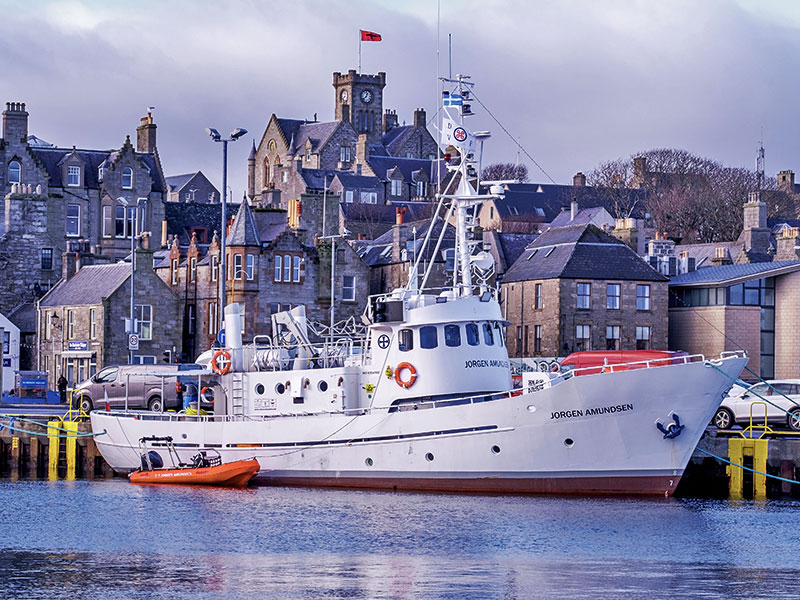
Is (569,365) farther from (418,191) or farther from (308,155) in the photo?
(308,155)

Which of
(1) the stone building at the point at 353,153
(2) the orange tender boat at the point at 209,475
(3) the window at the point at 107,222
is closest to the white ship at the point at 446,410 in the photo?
(2) the orange tender boat at the point at 209,475

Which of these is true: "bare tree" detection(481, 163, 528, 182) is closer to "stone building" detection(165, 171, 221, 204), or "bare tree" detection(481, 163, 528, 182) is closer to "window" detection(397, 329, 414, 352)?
"stone building" detection(165, 171, 221, 204)

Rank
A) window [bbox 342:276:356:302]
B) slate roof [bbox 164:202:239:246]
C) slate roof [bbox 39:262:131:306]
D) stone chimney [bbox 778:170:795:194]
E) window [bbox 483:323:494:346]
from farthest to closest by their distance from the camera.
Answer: stone chimney [bbox 778:170:795:194]
slate roof [bbox 164:202:239:246]
window [bbox 342:276:356:302]
slate roof [bbox 39:262:131:306]
window [bbox 483:323:494:346]

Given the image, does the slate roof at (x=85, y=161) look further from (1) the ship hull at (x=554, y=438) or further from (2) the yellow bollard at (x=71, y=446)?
(1) the ship hull at (x=554, y=438)

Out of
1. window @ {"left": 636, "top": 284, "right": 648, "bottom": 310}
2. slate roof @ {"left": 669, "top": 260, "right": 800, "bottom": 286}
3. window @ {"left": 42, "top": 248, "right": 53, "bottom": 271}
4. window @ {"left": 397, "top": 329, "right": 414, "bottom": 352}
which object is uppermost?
window @ {"left": 42, "top": 248, "right": 53, "bottom": 271}

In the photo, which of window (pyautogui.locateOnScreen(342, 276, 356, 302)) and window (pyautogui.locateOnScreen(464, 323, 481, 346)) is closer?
window (pyautogui.locateOnScreen(464, 323, 481, 346))

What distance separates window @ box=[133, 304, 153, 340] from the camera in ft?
252

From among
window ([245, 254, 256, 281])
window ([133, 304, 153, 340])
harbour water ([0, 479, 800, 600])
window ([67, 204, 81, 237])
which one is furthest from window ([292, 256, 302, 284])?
harbour water ([0, 479, 800, 600])

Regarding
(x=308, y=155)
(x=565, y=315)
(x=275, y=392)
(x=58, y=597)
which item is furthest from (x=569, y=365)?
(x=308, y=155)

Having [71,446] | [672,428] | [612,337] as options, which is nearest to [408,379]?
[672,428]

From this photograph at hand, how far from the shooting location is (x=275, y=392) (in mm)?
49000

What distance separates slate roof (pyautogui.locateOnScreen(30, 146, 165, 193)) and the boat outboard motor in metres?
52.2

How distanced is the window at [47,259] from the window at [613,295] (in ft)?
110

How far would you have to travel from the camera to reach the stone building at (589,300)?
73.6 metres
